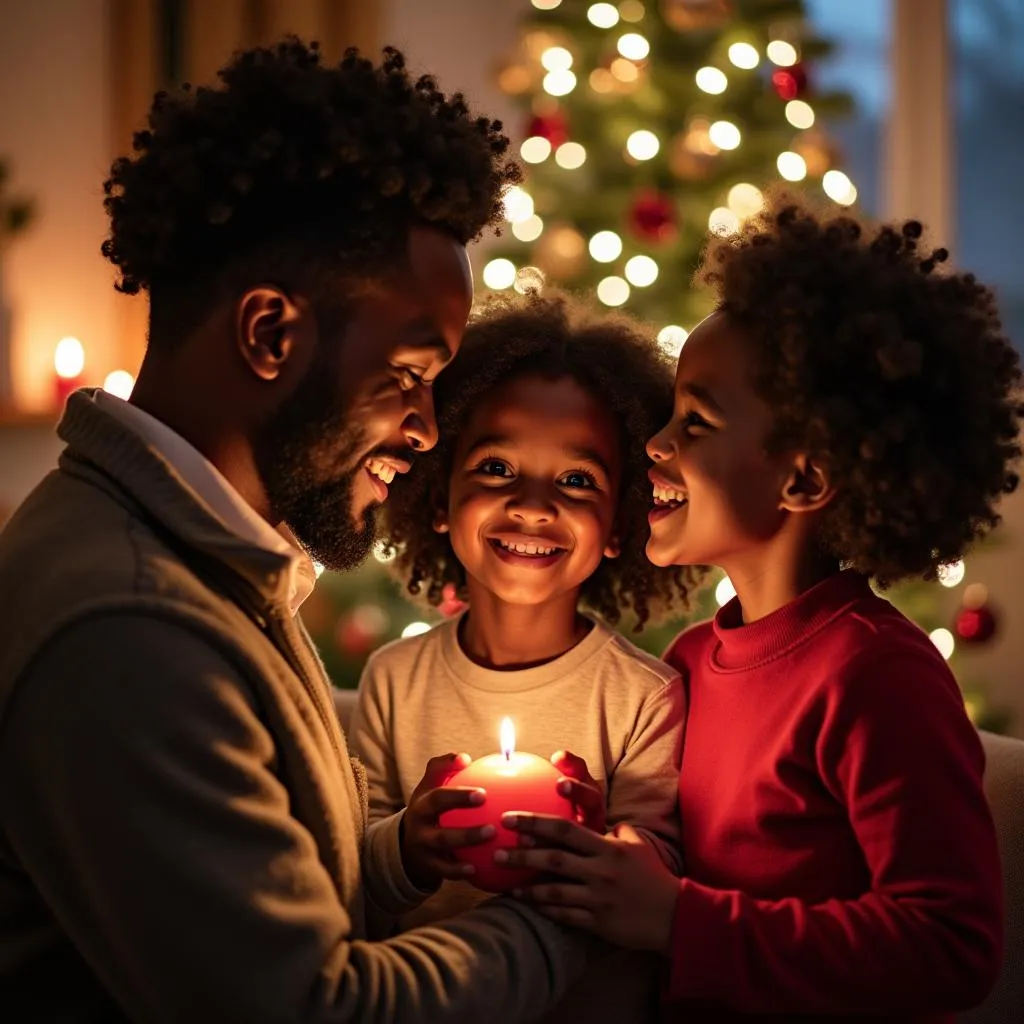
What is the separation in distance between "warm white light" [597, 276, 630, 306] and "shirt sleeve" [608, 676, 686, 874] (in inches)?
85.2

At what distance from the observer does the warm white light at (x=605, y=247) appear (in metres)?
3.81

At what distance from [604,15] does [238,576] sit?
3035 millimetres

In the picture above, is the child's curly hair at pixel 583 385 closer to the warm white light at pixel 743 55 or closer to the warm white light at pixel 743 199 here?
the warm white light at pixel 743 199

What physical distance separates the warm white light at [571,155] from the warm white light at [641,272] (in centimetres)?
41

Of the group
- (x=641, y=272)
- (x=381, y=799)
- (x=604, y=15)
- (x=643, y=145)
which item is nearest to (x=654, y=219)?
(x=641, y=272)


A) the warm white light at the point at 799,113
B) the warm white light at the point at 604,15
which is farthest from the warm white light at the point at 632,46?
the warm white light at the point at 799,113

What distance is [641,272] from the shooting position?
3.77 metres

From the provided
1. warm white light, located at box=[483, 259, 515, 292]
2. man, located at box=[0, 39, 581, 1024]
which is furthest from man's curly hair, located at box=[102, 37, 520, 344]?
warm white light, located at box=[483, 259, 515, 292]

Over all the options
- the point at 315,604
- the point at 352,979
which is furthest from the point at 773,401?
the point at 315,604

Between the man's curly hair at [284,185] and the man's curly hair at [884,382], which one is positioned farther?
the man's curly hair at [884,382]

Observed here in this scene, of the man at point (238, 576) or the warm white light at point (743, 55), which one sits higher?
the warm white light at point (743, 55)

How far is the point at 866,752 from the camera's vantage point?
1452 mm

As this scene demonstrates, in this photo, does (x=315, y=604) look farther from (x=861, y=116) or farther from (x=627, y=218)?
(x=861, y=116)

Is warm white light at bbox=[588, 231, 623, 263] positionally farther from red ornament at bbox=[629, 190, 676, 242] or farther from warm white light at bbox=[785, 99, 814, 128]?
warm white light at bbox=[785, 99, 814, 128]
